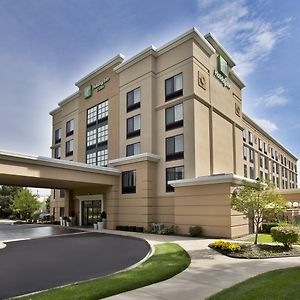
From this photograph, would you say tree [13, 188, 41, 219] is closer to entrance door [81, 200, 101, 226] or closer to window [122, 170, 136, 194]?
entrance door [81, 200, 101, 226]

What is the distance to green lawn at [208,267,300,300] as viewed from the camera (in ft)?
24.8

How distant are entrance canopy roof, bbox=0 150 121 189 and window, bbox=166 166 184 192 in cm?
533

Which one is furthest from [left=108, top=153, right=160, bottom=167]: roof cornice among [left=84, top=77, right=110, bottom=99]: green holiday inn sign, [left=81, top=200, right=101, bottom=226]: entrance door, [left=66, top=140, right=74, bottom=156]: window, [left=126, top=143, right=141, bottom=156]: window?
[left=66, top=140, right=74, bottom=156]: window

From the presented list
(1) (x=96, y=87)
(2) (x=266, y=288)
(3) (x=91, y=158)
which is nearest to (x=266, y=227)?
(2) (x=266, y=288)

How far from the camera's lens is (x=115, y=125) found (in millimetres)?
35188

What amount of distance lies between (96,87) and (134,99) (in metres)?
7.63

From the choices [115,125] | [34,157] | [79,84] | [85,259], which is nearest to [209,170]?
[115,125]

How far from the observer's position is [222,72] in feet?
113

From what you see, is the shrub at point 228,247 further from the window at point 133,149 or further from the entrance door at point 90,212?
the entrance door at point 90,212

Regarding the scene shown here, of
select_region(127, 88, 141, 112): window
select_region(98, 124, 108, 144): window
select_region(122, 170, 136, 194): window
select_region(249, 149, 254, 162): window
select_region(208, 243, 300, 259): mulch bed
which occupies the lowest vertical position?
select_region(208, 243, 300, 259): mulch bed

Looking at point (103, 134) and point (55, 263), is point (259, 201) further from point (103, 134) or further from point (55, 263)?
point (103, 134)

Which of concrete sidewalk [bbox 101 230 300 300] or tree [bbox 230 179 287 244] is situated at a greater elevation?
tree [bbox 230 179 287 244]

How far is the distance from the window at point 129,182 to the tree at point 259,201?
545 inches

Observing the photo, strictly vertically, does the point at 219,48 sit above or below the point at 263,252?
above
